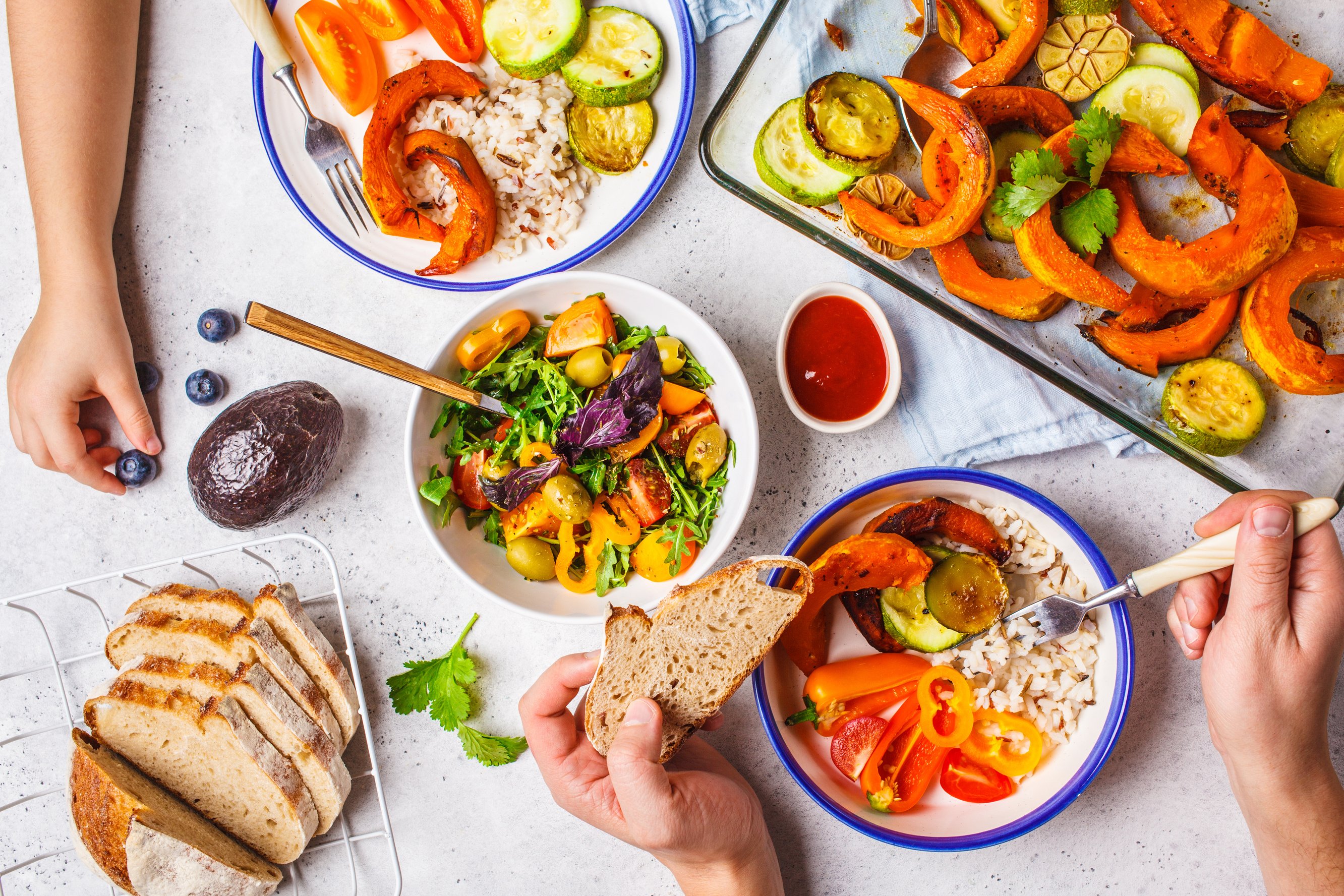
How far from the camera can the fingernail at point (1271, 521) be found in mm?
1438

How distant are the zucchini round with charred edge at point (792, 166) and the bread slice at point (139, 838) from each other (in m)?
1.93

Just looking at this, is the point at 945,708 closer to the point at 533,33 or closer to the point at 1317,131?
the point at 1317,131

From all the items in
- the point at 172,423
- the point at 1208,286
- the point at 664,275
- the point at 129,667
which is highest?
the point at 1208,286

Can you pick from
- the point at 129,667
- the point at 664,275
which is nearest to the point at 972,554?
the point at 664,275

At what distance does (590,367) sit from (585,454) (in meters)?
0.20

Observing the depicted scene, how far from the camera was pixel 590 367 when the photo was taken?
1.75 m

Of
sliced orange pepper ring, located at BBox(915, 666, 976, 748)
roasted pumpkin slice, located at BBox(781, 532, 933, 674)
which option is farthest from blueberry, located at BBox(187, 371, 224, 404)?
sliced orange pepper ring, located at BBox(915, 666, 976, 748)

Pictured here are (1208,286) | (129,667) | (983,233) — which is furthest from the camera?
(129,667)

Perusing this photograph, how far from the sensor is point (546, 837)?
209 cm

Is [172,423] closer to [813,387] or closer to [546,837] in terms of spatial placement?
[546,837]

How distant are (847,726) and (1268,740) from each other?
88 centimetres

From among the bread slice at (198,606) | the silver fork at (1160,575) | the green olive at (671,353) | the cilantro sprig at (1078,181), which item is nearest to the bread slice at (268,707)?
the bread slice at (198,606)

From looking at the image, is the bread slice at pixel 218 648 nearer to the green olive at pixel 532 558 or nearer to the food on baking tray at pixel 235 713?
the food on baking tray at pixel 235 713

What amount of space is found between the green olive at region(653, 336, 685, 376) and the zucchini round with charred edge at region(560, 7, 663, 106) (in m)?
0.57
